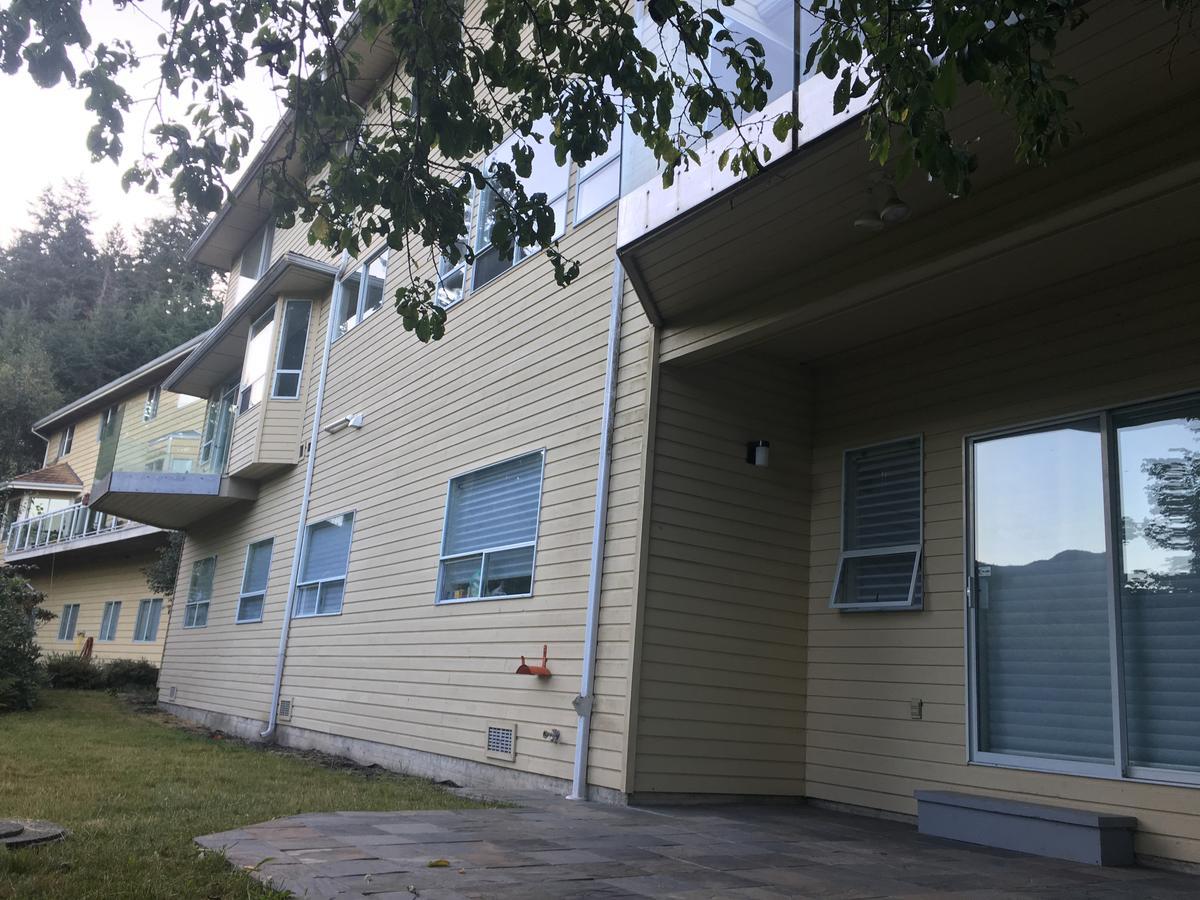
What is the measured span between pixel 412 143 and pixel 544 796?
445 cm

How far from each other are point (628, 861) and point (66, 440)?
30944 mm

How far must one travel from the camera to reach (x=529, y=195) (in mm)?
10234

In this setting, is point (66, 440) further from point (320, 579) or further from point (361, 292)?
point (320, 579)

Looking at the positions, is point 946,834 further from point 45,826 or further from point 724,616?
point 45,826

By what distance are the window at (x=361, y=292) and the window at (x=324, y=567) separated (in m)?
2.70

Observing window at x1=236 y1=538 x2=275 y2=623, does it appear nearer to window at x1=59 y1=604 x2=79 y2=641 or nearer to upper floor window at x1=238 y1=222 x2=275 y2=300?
upper floor window at x1=238 y1=222 x2=275 y2=300

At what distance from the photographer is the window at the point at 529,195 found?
9.29 metres

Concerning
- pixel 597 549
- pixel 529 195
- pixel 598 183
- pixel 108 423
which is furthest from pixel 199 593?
pixel 108 423

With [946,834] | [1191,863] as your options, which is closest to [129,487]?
[946,834]

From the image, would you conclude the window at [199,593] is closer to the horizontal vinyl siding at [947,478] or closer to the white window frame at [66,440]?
the horizontal vinyl siding at [947,478]

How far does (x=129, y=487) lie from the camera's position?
15.3m

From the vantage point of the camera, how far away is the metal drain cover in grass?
14.9 feet

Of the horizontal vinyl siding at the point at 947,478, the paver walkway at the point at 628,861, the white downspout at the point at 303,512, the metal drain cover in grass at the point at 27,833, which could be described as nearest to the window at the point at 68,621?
the white downspout at the point at 303,512

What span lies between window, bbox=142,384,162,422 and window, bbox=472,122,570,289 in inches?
660
